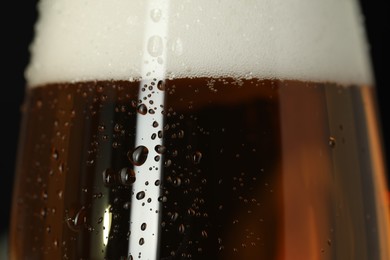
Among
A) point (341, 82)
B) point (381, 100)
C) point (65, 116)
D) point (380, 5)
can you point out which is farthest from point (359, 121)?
point (380, 5)

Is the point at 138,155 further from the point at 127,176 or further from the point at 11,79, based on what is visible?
the point at 11,79

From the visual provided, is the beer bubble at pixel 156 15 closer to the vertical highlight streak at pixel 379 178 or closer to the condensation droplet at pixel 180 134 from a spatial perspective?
the condensation droplet at pixel 180 134

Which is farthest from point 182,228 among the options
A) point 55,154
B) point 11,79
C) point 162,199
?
point 11,79

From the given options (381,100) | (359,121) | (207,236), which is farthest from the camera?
(381,100)

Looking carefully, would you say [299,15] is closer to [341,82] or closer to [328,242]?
[341,82]

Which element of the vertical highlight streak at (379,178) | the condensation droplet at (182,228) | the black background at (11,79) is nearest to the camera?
the condensation droplet at (182,228)

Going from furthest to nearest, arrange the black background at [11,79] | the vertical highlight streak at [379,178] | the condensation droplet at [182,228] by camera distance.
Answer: the black background at [11,79] < the vertical highlight streak at [379,178] < the condensation droplet at [182,228]

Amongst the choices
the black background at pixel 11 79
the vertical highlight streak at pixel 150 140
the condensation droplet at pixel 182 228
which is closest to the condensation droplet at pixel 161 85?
the vertical highlight streak at pixel 150 140
